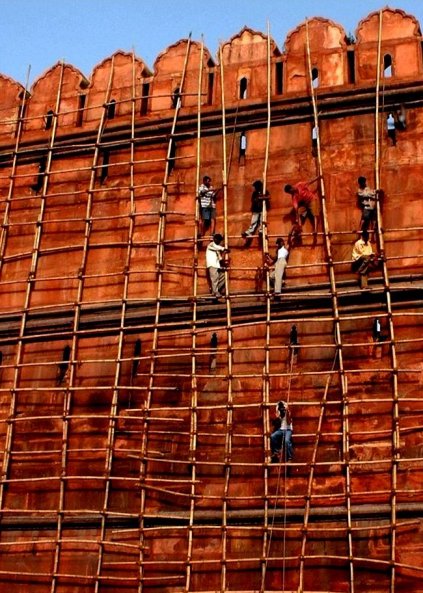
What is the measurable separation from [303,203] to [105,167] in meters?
2.43

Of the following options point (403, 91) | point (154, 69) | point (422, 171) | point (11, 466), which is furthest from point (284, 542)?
point (154, 69)

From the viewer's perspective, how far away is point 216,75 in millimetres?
10453

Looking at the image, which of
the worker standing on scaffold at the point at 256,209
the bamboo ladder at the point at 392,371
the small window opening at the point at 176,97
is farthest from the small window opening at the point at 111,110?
the bamboo ladder at the point at 392,371

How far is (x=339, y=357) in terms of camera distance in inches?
329

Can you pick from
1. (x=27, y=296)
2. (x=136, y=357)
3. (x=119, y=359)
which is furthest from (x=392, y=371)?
(x=27, y=296)

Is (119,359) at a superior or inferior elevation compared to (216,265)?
inferior

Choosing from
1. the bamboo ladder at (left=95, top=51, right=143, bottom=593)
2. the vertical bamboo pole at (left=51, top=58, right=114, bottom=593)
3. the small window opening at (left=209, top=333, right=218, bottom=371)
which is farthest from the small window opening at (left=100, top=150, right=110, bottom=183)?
the small window opening at (left=209, top=333, right=218, bottom=371)

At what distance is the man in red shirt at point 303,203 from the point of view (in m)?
9.23

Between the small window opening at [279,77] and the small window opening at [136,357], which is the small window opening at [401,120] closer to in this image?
A: the small window opening at [279,77]

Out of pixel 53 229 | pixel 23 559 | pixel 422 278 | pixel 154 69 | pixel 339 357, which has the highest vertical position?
pixel 154 69

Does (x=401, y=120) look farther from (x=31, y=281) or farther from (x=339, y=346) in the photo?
(x=31, y=281)

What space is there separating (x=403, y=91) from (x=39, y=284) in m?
4.35

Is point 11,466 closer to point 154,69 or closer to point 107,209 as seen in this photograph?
point 107,209

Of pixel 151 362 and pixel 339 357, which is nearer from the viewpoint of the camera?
pixel 339 357
